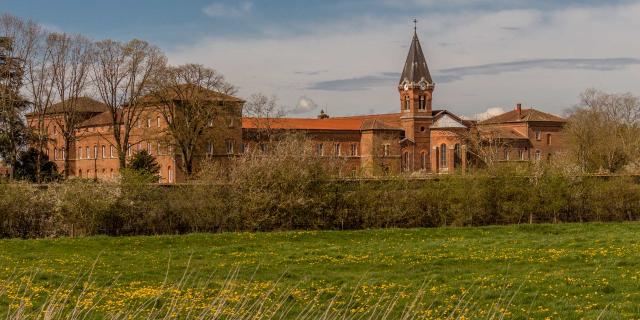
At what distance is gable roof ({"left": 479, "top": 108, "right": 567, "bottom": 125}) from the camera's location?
93500 mm

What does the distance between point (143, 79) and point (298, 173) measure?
88.3 feet

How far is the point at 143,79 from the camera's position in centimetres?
5506

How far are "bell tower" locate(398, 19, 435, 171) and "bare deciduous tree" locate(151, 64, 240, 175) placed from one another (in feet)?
95.9

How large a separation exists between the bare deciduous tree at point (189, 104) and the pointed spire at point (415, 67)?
35403 mm

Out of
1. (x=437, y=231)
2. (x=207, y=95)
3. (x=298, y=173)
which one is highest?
(x=207, y=95)

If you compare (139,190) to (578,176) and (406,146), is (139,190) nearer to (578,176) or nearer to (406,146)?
(578,176)

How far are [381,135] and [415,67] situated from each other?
41.6 ft

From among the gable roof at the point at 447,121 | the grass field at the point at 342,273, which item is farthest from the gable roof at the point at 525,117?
the grass field at the point at 342,273

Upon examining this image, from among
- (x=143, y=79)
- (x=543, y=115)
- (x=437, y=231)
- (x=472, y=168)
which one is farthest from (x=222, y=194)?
(x=543, y=115)

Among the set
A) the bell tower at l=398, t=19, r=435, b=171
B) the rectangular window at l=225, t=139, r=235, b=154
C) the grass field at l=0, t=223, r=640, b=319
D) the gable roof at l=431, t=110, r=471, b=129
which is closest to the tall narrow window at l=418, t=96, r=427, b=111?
the bell tower at l=398, t=19, r=435, b=171

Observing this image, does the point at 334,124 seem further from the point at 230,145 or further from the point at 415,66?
the point at 230,145

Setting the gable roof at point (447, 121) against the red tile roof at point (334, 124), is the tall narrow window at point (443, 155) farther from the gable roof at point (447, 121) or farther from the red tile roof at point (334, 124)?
the red tile roof at point (334, 124)

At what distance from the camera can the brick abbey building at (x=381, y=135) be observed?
6700 centimetres

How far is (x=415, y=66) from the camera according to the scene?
9188 cm
